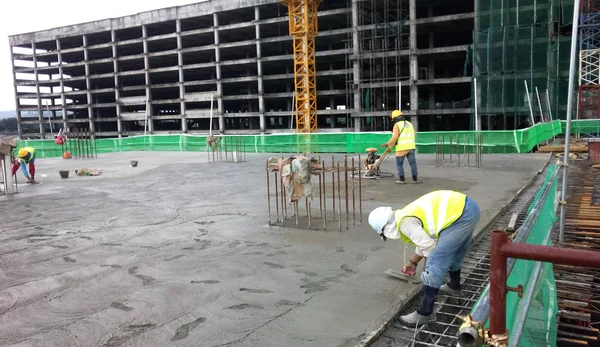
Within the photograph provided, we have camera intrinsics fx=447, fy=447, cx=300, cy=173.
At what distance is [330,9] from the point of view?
156ft

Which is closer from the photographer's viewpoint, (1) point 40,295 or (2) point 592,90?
(1) point 40,295

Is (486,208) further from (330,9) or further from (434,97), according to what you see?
(330,9)

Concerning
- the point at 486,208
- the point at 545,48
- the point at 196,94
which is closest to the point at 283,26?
the point at 196,94

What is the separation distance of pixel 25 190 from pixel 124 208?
18.1 feet

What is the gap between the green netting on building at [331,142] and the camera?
63.3 ft

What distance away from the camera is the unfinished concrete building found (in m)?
40.6

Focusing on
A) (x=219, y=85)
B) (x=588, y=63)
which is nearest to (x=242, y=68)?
(x=219, y=85)

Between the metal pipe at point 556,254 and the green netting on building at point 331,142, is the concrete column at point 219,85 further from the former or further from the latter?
the metal pipe at point 556,254

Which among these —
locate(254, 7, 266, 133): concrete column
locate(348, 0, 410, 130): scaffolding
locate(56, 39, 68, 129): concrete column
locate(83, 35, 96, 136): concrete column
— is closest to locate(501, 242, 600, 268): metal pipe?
locate(348, 0, 410, 130): scaffolding

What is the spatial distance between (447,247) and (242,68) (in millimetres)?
52065

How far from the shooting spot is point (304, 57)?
44.0 meters

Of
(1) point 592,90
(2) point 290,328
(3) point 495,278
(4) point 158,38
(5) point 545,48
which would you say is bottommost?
(2) point 290,328

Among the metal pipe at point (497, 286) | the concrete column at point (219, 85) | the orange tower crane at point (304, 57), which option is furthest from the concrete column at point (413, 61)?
the metal pipe at point (497, 286)

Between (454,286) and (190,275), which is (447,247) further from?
(190,275)
